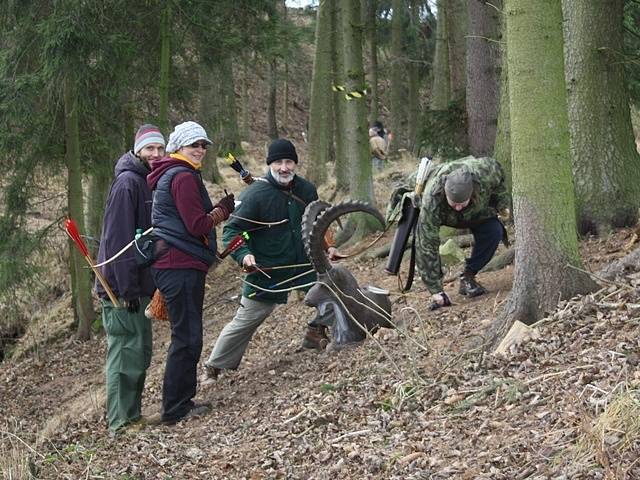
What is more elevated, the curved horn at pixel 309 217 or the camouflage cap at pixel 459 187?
the camouflage cap at pixel 459 187

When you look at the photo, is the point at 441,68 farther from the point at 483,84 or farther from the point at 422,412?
the point at 422,412

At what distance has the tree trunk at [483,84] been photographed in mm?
13477

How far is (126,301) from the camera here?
8562mm

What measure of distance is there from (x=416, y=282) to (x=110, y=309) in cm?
408

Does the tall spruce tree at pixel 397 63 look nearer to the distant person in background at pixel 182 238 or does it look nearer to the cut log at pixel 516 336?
the distant person in background at pixel 182 238

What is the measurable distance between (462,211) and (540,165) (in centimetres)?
193

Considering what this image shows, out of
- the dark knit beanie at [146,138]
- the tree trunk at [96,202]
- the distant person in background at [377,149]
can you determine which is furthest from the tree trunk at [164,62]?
the distant person in background at [377,149]

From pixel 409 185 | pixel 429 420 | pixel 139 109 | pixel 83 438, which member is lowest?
pixel 83 438

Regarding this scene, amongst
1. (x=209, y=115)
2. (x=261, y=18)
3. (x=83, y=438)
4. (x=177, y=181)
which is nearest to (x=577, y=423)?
(x=177, y=181)

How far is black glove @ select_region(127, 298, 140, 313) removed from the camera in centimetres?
858

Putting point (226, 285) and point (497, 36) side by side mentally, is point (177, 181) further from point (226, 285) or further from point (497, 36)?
point (226, 285)

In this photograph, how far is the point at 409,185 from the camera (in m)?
9.50

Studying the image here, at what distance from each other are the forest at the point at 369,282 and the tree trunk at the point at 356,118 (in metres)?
0.04

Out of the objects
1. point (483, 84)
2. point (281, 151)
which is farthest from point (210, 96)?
point (281, 151)
